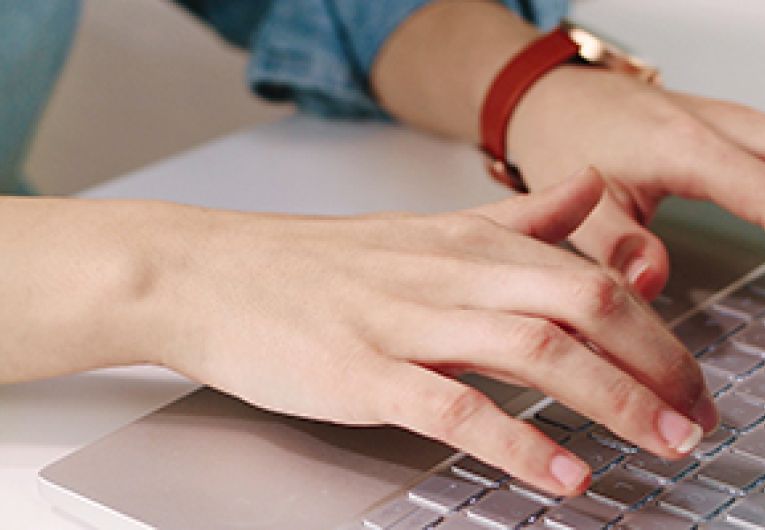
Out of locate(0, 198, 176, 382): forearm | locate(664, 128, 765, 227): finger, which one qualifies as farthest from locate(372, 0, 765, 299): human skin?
locate(0, 198, 176, 382): forearm

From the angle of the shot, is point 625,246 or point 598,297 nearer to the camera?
point 598,297

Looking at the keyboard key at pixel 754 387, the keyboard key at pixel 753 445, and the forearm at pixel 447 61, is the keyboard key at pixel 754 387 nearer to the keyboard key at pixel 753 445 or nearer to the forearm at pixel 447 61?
the keyboard key at pixel 753 445

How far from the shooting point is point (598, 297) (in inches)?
19.3

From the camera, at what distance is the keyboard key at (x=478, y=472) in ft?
1.59

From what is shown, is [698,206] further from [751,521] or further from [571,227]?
[751,521]

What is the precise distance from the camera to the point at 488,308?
51cm

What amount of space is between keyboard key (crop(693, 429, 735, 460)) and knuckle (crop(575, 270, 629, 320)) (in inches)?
2.5

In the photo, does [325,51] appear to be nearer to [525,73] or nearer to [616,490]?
[525,73]

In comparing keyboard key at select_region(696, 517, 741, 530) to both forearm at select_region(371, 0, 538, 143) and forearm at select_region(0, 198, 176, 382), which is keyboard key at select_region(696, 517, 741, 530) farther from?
forearm at select_region(371, 0, 538, 143)

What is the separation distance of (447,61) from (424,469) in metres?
0.40

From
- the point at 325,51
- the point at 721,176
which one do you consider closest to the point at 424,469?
the point at 721,176

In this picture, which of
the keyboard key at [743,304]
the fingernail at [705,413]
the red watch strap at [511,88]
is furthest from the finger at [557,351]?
the red watch strap at [511,88]

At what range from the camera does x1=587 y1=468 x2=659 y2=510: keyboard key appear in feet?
1.55

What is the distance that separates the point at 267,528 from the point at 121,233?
16 centimetres
